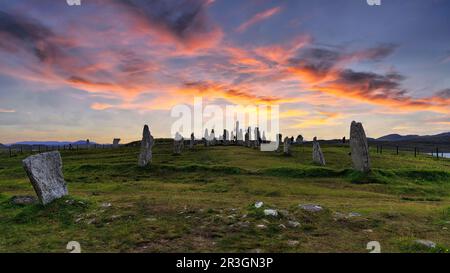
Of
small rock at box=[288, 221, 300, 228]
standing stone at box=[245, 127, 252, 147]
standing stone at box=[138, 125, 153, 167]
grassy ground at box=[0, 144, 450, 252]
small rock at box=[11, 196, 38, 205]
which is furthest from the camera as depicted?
standing stone at box=[245, 127, 252, 147]

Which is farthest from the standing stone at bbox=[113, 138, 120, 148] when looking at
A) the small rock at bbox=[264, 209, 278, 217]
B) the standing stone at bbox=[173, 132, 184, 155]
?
the small rock at bbox=[264, 209, 278, 217]

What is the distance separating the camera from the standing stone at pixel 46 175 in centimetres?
1582

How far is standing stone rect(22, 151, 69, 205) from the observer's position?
1582 centimetres

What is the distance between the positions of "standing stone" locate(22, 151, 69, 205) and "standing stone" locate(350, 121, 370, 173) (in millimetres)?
23653

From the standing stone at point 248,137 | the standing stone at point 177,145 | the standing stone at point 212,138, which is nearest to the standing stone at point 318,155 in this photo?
the standing stone at point 177,145

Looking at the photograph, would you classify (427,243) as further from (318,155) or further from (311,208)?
(318,155)

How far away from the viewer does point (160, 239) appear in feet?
35.6

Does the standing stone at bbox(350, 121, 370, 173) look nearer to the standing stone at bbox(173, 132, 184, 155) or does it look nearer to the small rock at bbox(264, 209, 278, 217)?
the small rock at bbox(264, 209, 278, 217)

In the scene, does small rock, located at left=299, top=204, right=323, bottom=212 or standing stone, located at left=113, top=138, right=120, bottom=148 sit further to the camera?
standing stone, located at left=113, top=138, right=120, bottom=148

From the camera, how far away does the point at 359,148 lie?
97.3ft

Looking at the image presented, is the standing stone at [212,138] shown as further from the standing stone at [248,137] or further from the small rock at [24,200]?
the small rock at [24,200]

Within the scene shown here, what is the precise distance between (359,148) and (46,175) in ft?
80.4
